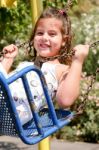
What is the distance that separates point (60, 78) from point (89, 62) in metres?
3.85

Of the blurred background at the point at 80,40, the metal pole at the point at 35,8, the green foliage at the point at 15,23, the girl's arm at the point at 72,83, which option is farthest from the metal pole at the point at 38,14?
the green foliage at the point at 15,23

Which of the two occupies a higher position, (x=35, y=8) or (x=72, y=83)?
(x=35, y=8)

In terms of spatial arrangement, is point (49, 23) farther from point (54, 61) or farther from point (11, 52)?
point (11, 52)

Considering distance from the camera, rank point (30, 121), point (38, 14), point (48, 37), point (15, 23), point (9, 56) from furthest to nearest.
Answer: point (15, 23), point (38, 14), point (9, 56), point (48, 37), point (30, 121)

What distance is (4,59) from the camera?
10.6 ft

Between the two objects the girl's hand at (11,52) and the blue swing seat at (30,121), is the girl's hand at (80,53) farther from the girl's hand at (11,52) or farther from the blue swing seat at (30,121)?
the girl's hand at (11,52)

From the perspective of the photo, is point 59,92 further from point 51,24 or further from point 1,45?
point 1,45

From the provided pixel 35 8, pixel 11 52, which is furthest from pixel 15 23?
pixel 11 52

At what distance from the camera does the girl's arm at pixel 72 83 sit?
2713 mm

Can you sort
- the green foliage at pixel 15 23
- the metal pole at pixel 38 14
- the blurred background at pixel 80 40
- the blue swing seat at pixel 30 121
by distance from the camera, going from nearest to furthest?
the blue swing seat at pixel 30 121
the metal pole at pixel 38 14
the blurred background at pixel 80 40
the green foliage at pixel 15 23

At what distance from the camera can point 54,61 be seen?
299cm

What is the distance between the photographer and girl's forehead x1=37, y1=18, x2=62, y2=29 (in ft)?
9.84

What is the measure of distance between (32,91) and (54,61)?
1.02ft

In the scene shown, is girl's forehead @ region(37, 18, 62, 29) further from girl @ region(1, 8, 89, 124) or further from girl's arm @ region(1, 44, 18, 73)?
girl's arm @ region(1, 44, 18, 73)
